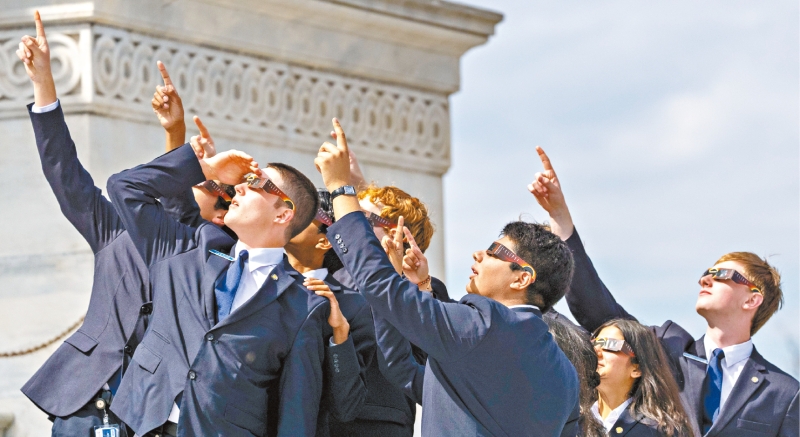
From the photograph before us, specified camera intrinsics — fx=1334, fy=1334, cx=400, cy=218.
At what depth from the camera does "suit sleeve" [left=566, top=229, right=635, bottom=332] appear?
18.1 ft

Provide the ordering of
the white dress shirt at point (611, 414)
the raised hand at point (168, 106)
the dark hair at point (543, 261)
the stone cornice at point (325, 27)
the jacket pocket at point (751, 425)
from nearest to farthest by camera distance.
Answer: the dark hair at point (543, 261) < the raised hand at point (168, 106) < the white dress shirt at point (611, 414) < the jacket pocket at point (751, 425) < the stone cornice at point (325, 27)

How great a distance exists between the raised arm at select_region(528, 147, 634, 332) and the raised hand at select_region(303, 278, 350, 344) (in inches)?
53.8

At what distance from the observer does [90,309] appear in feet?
15.5

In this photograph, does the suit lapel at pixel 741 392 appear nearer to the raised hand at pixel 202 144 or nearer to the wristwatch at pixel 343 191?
the wristwatch at pixel 343 191

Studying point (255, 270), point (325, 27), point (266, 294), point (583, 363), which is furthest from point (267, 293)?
point (325, 27)

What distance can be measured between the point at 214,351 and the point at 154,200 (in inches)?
25.9

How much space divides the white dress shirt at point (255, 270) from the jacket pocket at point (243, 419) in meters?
0.35

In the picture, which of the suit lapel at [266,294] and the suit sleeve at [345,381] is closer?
the suit lapel at [266,294]

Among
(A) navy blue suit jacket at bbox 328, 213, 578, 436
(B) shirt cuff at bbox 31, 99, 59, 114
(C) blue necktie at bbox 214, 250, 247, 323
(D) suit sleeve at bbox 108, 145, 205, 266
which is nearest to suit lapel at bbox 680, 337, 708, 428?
(A) navy blue suit jacket at bbox 328, 213, 578, 436

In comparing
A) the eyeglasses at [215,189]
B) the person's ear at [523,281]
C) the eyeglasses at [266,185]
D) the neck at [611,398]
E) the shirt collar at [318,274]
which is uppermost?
the eyeglasses at [215,189]

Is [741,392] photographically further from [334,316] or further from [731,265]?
[334,316]

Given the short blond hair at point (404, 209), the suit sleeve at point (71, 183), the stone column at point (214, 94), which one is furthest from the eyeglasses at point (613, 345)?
the stone column at point (214, 94)

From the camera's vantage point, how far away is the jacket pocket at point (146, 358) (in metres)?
4.29

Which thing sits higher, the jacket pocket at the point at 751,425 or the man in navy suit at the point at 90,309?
the man in navy suit at the point at 90,309
